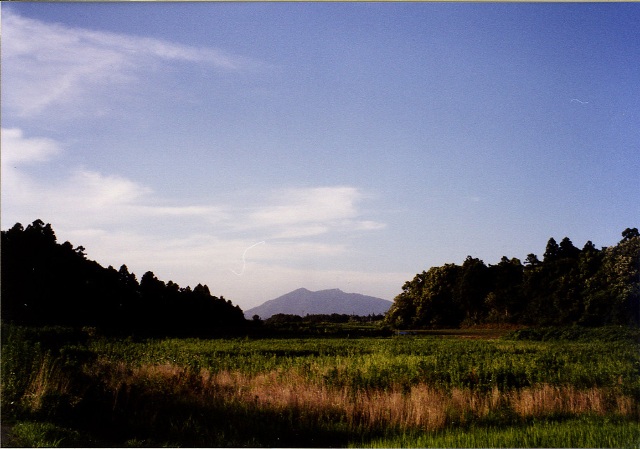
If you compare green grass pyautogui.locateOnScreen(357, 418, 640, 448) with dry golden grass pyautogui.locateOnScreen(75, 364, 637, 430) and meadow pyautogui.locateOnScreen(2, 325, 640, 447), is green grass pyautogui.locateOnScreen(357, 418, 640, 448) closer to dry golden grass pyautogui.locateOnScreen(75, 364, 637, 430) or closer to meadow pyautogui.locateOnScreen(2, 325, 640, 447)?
meadow pyautogui.locateOnScreen(2, 325, 640, 447)

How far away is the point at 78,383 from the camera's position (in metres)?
11.6

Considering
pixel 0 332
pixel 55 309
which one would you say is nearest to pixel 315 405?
pixel 0 332

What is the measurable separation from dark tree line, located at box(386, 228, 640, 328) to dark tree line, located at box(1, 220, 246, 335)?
69.0 ft

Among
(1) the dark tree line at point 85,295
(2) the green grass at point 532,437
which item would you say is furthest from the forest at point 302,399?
(1) the dark tree line at point 85,295

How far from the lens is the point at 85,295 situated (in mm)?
36594

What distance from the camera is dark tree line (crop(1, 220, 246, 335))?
33094 millimetres

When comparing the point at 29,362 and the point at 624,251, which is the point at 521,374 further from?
the point at 624,251

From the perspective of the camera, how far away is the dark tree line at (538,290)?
38.7 metres

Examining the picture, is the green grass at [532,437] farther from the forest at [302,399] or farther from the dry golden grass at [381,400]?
the dry golden grass at [381,400]

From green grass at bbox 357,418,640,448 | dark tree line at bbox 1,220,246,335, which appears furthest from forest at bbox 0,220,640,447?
dark tree line at bbox 1,220,246,335

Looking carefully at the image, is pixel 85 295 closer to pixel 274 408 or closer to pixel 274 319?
pixel 274 319

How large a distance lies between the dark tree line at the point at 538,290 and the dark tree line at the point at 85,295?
2104 cm

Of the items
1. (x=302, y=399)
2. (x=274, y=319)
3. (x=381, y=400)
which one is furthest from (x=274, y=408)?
(x=274, y=319)

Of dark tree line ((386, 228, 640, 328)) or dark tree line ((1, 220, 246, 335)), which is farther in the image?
dark tree line ((386, 228, 640, 328))
